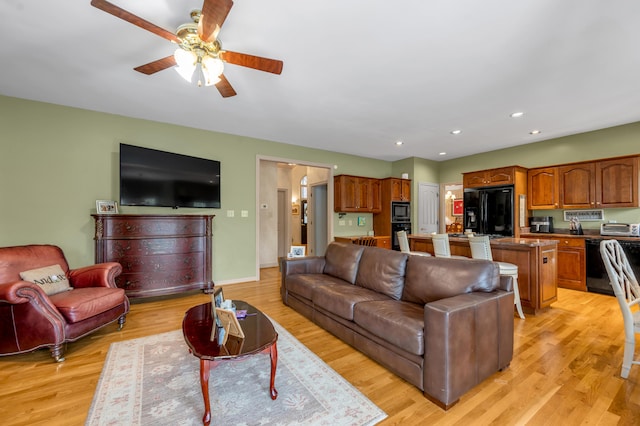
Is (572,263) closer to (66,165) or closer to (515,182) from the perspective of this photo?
(515,182)

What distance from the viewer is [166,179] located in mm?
4070

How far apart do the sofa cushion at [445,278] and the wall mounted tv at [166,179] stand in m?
3.40

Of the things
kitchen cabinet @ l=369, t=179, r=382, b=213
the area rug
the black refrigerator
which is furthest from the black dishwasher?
the area rug

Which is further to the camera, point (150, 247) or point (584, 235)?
point (584, 235)

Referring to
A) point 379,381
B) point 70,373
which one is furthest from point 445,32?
point 70,373

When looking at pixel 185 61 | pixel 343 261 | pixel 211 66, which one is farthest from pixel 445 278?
pixel 185 61

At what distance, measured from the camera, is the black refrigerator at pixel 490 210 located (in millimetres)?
5219

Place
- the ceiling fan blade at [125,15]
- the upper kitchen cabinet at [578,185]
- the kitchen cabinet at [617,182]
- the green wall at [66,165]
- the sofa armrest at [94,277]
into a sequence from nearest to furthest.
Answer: the ceiling fan blade at [125,15]
the sofa armrest at [94,277]
the green wall at [66,165]
the kitchen cabinet at [617,182]
the upper kitchen cabinet at [578,185]

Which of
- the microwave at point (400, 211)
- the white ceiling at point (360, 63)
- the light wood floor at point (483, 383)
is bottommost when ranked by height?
the light wood floor at point (483, 383)

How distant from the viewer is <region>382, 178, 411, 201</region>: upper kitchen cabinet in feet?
21.1

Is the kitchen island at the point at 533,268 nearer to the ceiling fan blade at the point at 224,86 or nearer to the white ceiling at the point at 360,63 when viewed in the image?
the white ceiling at the point at 360,63

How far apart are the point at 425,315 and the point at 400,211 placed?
502cm

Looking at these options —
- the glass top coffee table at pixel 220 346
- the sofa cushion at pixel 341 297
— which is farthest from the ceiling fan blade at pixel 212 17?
the sofa cushion at pixel 341 297

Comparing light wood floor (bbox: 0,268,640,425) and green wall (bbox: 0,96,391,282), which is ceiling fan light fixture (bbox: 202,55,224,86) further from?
green wall (bbox: 0,96,391,282)
